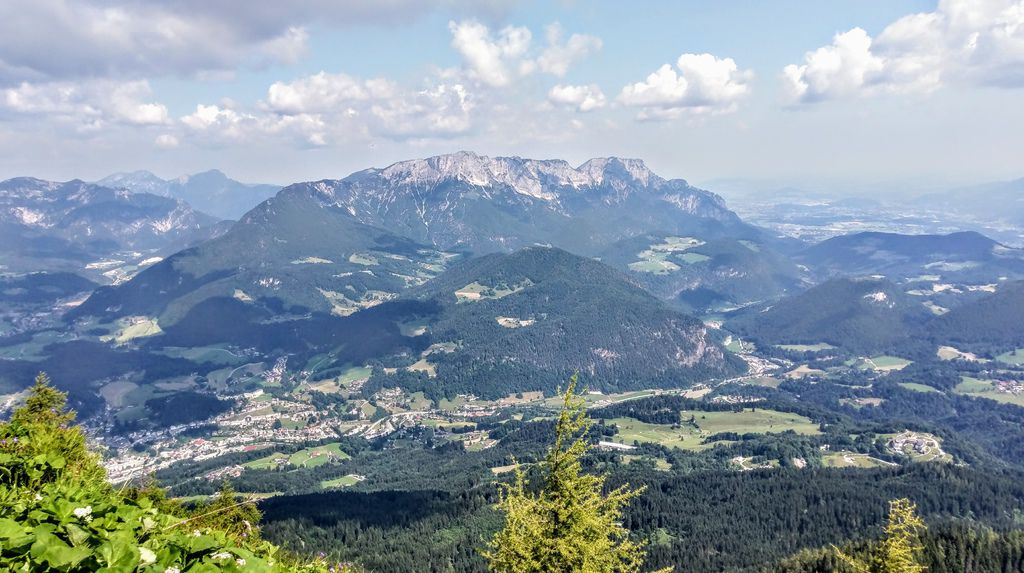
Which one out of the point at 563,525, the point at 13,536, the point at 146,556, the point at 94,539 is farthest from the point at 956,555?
the point at 13,536

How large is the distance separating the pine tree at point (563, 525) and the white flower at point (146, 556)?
15.7m

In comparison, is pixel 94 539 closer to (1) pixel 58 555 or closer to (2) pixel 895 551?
(1) pixel 58 555

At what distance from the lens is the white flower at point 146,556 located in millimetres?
7266

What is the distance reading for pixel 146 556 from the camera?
7383 mm

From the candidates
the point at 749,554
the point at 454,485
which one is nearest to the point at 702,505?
the point at 749,554

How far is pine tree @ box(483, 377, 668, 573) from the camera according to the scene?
21.9m

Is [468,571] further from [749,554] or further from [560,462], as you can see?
[560,462]

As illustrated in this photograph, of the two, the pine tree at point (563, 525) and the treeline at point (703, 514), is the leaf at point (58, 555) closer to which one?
the pine tree at point (563, 525)

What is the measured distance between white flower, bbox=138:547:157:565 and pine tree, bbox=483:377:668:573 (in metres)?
15.7

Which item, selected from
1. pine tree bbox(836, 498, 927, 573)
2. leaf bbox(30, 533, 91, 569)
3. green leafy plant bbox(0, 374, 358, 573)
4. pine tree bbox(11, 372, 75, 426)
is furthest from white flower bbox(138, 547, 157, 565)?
pine tree bbox(11, 372, 75, 426)

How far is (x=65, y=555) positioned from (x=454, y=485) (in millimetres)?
188726

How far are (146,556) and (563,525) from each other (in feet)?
59.2

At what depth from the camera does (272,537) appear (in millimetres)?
103000

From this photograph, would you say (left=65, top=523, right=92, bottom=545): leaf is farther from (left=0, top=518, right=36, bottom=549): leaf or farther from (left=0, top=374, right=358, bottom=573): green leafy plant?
(left=0, top=518, right=36, bottom=549): leaf
